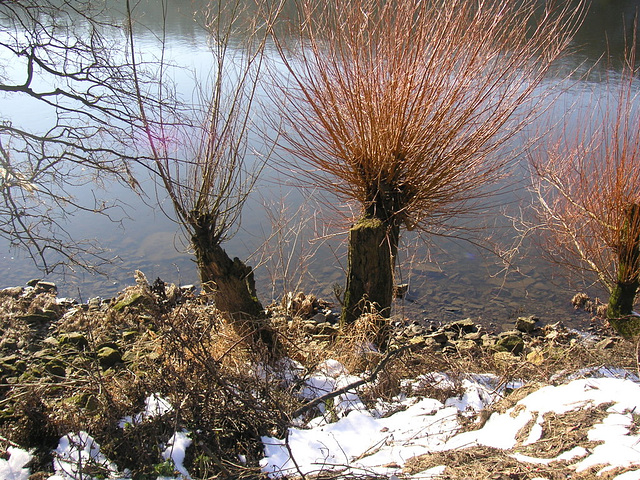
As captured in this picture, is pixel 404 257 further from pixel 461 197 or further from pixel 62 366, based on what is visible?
pixel 62 366

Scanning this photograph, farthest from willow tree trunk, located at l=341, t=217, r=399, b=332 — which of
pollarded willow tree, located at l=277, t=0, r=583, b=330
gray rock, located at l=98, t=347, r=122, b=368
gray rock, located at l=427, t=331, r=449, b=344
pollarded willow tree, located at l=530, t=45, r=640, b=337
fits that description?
pollarded willow tree, located at l=530, t=45, r=640, b=337

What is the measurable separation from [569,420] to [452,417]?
75 cm

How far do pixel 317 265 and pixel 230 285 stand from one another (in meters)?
3.74

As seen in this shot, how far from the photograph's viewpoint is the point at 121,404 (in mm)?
3377

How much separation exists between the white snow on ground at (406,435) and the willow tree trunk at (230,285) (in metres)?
0.97

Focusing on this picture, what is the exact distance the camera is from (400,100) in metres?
4.62

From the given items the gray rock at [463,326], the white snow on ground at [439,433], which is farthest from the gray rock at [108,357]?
the gray rock at [463,326]

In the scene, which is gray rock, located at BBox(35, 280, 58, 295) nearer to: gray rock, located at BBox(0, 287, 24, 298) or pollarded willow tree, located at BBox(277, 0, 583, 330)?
gray rock, located at BBox(0, 287, 24, 298)

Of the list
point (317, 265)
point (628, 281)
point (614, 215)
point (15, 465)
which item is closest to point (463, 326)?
point (628, 281)

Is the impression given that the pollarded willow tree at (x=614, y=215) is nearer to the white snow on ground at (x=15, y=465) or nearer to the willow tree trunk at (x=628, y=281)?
the willow tree trunk at (x=628, y=281)

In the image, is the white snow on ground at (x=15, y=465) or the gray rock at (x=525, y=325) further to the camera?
the gray rock at (x=525, y=325)

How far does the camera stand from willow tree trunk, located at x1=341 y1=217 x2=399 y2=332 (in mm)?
4617

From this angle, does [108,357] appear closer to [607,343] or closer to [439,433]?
[439,433]

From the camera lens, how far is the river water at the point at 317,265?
7.06m
